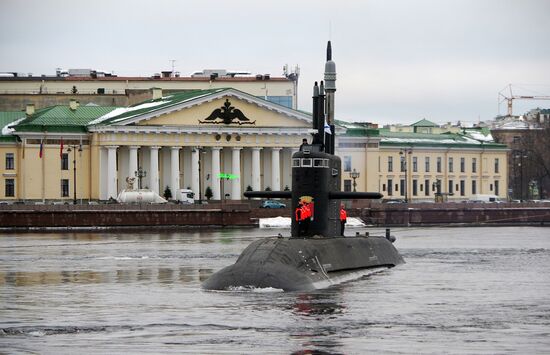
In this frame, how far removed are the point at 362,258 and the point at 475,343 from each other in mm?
16347

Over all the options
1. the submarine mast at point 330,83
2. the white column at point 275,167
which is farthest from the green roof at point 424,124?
the submarine mast at point 330,83

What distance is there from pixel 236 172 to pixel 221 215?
17292 mm

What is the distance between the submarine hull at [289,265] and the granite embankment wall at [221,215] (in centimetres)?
5415

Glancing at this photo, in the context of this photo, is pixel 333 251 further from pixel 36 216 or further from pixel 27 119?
pixel 27 119

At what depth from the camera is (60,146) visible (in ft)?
357

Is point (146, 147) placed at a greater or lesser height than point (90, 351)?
greater

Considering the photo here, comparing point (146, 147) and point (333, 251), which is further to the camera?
point (146, 147)

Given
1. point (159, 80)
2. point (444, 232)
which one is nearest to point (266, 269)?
point (444, 232)

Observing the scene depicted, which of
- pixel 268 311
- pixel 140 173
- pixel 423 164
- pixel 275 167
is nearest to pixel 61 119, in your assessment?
pixel 140 173

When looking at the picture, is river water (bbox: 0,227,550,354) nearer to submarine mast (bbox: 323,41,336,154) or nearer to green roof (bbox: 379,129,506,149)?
submarine mast (bbox: 323,41,336,154)

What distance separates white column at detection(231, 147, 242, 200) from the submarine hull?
73036mm

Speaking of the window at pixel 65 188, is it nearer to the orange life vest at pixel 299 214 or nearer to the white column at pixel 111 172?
the white column at pixel 111 172

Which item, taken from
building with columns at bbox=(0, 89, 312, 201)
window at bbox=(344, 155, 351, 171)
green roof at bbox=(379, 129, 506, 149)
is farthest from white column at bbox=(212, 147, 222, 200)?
green roof at bbox=(379, 129, 506, 149)

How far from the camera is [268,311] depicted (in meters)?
30.8
